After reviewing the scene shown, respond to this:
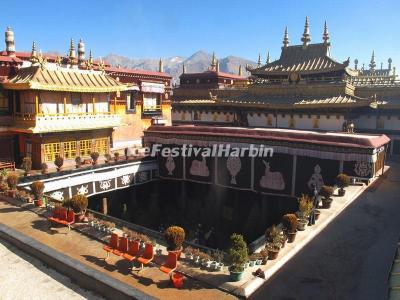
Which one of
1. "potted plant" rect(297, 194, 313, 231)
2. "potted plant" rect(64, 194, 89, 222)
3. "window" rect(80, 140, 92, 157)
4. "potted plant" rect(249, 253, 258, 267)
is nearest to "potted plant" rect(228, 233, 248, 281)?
"potted plant" rect(249, 253, 258, 267)

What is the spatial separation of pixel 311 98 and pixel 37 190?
86.0 feet

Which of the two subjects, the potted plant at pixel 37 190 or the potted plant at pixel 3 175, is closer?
the potted plant at pixel 37 190

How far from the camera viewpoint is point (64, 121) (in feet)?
93.2

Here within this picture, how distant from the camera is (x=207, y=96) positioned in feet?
160

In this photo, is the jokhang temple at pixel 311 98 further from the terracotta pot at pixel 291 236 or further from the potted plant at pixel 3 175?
the potted plant at pixel 3 175

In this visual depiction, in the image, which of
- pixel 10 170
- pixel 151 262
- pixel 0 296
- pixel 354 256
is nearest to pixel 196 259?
pixel 151 262

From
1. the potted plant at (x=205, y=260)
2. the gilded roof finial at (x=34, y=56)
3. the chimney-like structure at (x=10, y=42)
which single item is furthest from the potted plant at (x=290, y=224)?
the chimney-like structure at (x=10, y=42)

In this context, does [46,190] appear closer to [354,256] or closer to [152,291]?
[152,291]

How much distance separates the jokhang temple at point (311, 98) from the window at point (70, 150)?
17.8 meters

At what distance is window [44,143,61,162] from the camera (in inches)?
1097

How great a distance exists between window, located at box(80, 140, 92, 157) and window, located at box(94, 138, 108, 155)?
643 mm

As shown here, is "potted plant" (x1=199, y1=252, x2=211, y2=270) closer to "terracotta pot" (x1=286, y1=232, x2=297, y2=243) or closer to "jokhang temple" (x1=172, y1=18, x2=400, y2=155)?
"terracotta pot" (x1=286, y1=232, x2=297, y2=243)

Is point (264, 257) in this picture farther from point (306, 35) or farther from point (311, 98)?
point (306, 35)

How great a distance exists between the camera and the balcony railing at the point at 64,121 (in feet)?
87.4
